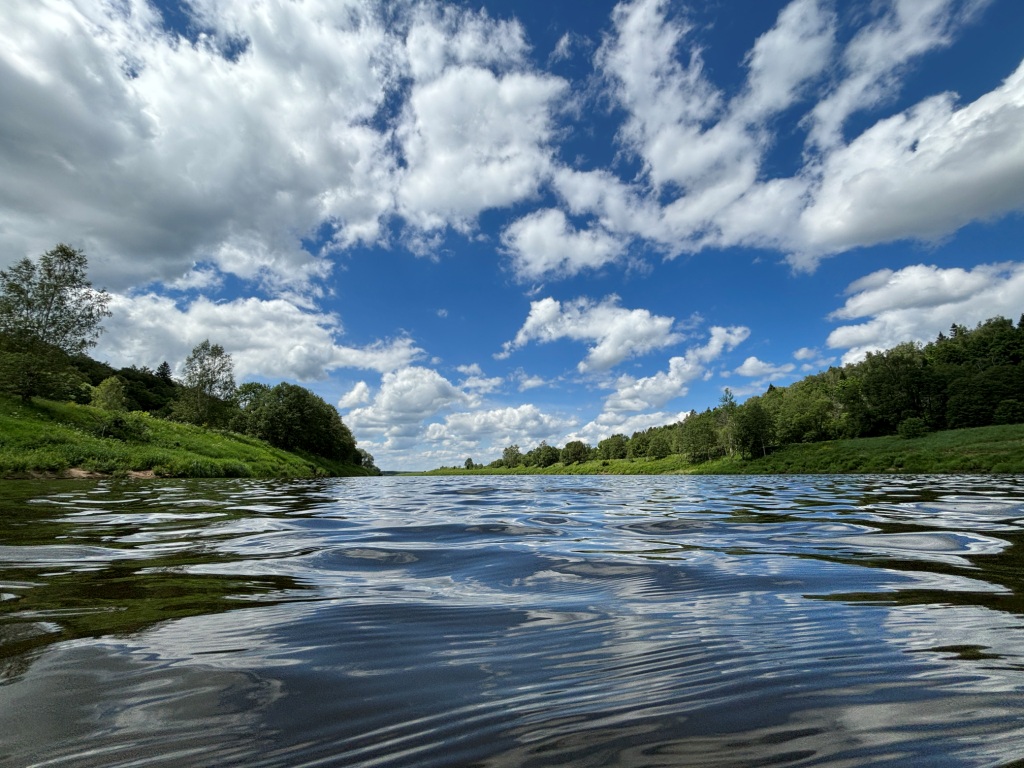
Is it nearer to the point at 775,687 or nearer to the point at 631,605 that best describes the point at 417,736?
the point at 775,687

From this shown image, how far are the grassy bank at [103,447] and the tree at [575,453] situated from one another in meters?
142

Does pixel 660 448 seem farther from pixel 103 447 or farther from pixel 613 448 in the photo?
pixel 103 447

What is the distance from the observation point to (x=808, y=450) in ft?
259

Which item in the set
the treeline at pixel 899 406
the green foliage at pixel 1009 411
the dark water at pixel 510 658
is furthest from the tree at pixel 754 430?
the dark water at pixel 510 658

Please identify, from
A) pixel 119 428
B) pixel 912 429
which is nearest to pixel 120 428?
pixel 119 428

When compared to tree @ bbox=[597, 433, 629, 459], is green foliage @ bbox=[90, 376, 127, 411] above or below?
above

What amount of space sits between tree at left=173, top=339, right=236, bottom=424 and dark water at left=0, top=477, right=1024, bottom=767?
225ft

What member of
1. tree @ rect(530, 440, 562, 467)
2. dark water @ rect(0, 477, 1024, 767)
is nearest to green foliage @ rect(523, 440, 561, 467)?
tree @ rect(530, 440, 562, 467)

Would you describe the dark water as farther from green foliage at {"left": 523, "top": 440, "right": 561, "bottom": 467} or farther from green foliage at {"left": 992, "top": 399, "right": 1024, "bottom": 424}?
green foliage at {"left": 523, "top": 440, "right": 561, "bottom": 467}

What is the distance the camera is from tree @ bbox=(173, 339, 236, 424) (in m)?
63.7

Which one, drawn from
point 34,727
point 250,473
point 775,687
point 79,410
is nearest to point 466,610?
point 775,687

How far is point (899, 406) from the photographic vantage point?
86000mm

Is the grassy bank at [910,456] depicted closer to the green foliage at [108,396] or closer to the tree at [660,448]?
the tree at [660,448]

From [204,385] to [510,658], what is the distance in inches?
2963
